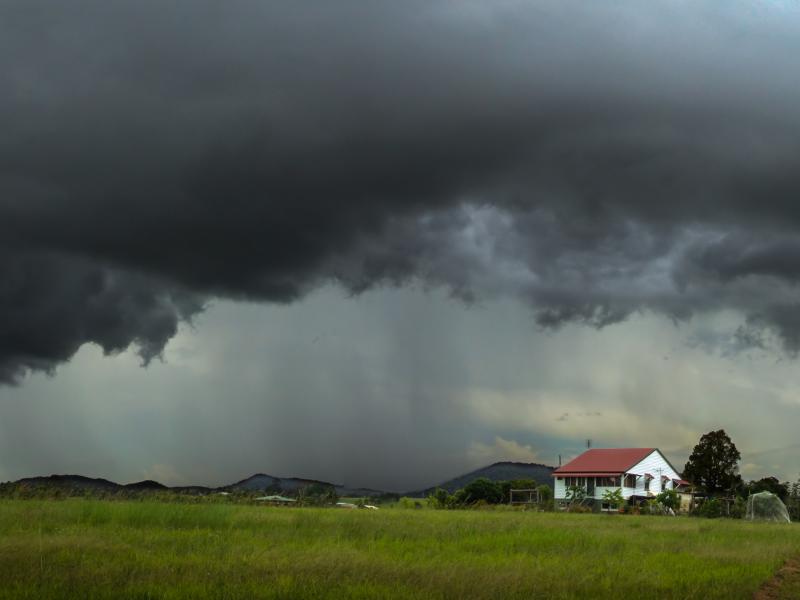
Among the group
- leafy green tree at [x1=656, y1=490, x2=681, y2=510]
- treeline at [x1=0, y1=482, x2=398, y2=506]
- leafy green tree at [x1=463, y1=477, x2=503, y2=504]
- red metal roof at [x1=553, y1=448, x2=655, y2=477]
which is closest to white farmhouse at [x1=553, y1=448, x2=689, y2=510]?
red metal roof at [x1=553, y1=448, x2=655, y2=477]

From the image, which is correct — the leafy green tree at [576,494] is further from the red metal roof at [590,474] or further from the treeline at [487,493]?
the treeline at [487,493]

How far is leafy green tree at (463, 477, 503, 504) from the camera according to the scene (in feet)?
222

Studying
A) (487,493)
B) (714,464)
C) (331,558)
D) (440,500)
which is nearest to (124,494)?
(331,558)

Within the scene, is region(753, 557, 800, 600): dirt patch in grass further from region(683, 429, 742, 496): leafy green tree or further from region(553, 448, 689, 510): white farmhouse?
region(683, 429, 742, 496): leafy green tree

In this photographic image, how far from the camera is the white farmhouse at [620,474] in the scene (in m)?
66.9

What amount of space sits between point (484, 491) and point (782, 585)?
57.0 meters

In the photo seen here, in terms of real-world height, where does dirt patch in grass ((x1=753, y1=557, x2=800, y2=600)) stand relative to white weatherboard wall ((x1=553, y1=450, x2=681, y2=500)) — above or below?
below

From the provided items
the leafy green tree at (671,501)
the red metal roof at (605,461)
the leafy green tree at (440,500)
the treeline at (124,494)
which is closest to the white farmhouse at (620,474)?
the red metal roof at (605,461)

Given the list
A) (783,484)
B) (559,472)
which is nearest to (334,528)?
(559,472)

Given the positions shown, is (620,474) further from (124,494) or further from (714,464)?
(124,494)

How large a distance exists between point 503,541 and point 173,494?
40.1 feet

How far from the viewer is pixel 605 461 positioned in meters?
70.2

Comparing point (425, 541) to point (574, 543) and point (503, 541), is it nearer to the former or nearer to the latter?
point (503, 541)

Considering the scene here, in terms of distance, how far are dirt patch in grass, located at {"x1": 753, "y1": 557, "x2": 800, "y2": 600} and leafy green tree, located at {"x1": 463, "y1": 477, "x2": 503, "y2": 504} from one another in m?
53.4
